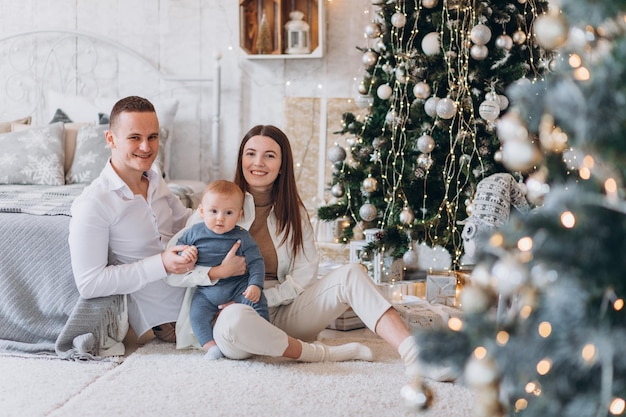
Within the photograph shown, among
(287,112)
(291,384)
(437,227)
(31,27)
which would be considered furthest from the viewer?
(31,27)

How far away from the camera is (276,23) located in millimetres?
4469

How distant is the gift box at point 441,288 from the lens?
3387 millimetres

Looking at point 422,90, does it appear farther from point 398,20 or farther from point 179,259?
point 179,259

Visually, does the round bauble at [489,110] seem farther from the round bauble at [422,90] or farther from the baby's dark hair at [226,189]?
the baby's dark hair at [226,189]

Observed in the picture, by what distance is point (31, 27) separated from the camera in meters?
4.78

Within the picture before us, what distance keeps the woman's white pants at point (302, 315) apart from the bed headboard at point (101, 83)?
7.20 ft

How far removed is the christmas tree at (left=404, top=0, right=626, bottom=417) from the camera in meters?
1.01

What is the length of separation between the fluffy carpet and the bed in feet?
0.51

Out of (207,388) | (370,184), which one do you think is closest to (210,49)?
(370,184)

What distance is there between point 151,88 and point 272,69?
2.63 ft

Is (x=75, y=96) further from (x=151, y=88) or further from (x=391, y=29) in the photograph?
(x=391, y=29)

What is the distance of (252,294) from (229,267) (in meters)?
0.12

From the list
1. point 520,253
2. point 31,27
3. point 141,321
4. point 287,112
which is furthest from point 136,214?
point 31,27

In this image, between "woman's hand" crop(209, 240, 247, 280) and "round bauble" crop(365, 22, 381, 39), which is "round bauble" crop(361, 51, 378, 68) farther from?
"woman's hand" crop(209, 240, 247, 280)
